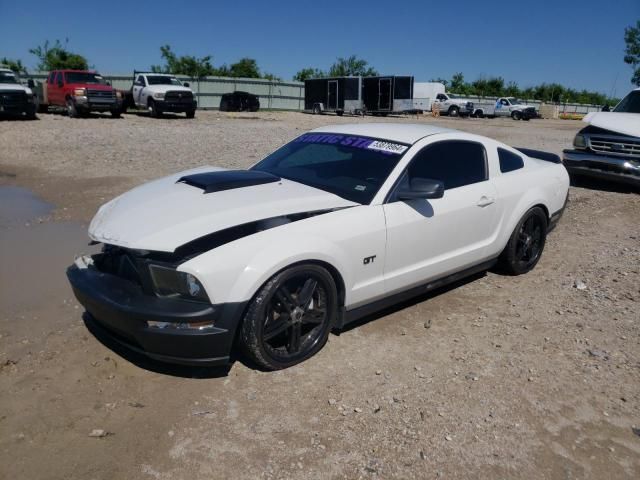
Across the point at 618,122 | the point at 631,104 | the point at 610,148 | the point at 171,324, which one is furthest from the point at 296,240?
the point at 631,104

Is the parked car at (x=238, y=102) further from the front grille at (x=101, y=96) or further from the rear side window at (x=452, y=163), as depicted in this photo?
the rear side window at (x=452, y=163)

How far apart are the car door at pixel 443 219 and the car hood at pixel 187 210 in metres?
0.51

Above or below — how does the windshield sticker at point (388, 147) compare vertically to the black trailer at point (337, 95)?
below

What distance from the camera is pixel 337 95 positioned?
35.8m

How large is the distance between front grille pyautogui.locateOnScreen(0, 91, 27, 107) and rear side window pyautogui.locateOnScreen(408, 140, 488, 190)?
60.6 ft

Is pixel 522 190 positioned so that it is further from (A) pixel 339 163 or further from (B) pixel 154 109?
(B) pixel 154 109

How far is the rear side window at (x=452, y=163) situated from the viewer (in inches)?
161

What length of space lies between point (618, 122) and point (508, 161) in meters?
5.22

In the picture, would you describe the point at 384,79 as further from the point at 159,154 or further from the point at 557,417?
the point at 557,417

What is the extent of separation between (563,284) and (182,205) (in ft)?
12.2

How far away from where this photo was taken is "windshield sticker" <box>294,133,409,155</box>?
13.3ft

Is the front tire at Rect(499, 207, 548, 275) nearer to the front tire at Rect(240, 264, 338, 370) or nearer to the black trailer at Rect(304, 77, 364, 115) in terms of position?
the front tire at Rect(240, 264, 338, 370)

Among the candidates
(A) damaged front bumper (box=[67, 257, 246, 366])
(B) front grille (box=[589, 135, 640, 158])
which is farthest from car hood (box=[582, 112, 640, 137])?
(A) damaged front bumper (box=[67, 257, 246, 366])

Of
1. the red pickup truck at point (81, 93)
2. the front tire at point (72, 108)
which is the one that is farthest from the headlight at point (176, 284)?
the front tire at point (72, 108)
